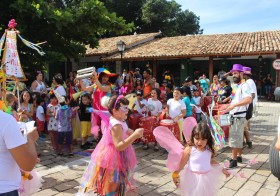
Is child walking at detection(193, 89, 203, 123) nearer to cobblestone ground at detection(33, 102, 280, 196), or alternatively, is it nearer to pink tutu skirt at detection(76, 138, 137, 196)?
cobblestone ground at detection(33, 102, 280, 196)

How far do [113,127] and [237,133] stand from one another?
2905 mm

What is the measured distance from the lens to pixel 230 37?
22328mm

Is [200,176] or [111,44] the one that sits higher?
[111,44]

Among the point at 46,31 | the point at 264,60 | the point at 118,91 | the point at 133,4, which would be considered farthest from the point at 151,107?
the point at 133,4

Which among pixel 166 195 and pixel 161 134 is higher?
pixel 161 134

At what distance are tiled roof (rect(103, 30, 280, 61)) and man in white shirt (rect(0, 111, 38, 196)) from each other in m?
17.7

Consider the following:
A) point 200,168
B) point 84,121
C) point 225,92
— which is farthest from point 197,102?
point 200,168

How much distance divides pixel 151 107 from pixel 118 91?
9.71 feet

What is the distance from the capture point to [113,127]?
3.11m

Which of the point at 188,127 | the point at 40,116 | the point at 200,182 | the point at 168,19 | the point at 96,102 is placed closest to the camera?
the point at 200,182

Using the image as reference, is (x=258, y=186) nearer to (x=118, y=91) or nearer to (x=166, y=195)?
(x=166, y=195)

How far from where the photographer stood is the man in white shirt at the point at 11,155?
1754mm

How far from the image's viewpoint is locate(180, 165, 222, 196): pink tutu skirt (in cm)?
305

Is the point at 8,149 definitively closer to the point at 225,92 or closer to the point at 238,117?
the point at 238,117
